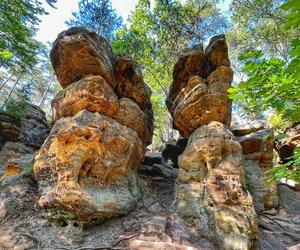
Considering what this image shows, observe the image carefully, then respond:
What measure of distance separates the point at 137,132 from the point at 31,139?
312 inches

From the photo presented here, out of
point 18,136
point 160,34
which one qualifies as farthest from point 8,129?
point 160,34

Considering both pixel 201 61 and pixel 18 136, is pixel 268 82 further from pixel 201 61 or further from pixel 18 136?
pixel 18 136

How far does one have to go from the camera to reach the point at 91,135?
6.61 metres

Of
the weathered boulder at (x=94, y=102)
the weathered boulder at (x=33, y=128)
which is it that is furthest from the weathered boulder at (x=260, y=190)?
the weathered boulder at (x=33, y=128)

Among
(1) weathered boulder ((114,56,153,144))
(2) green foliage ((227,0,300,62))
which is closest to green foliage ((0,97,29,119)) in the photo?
(1) weathered boulder ((114,56,153,144))

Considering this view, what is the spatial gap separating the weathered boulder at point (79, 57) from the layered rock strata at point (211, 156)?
3.39m

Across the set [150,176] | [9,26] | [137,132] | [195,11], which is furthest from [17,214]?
[195,11]

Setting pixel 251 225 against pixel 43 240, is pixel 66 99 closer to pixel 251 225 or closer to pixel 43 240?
pixel 43 240

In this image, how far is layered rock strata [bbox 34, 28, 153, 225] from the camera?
18.9ft

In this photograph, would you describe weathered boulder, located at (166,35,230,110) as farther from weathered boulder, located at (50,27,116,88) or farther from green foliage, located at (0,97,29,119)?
green foliage, located at (0,97,29,119)

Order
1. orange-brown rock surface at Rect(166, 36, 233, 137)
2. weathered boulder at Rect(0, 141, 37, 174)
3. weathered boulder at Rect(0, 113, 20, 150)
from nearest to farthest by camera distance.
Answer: orange-brown rock surface at Rect(166, 36, 233, 137), weathered boulder at Rect(0, 141, 37, 174), weathered boulder at Rect(0, 113, 20, 150)

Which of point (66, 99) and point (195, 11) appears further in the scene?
point (195, 11)

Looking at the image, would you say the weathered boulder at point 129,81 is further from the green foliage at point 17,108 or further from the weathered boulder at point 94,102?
the green foliage at point 17,108

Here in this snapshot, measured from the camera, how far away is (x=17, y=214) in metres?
5.67
